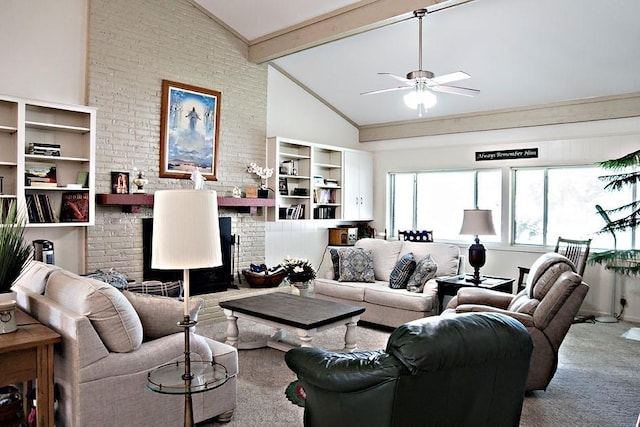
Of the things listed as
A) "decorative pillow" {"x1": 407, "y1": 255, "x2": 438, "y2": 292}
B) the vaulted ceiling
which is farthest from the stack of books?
"decorative pillow" {"x1": 407, "y1": 255, "x2": 438, "y2": 292}

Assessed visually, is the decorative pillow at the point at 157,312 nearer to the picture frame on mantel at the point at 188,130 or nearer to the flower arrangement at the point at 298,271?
the flower arrangement at the point at 298,271

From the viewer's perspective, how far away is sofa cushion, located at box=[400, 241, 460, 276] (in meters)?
5.47

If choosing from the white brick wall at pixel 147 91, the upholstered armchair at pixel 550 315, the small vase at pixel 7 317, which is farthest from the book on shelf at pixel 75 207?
the upholstered armchair at pixel 550 315

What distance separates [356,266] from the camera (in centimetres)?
584

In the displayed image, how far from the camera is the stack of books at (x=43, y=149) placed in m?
4.73

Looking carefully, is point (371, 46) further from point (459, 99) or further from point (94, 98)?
point (94, 98)

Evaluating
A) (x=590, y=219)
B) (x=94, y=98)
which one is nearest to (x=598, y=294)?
(x=590, y=219)

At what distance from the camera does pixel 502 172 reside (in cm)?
693

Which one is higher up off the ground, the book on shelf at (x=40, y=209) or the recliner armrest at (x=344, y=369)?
the book on shelf at (x=40, y=209)

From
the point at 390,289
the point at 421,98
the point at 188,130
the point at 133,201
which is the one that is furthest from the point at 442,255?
the point at 133,201

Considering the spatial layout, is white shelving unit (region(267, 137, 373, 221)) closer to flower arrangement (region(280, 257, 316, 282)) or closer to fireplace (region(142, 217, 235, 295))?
fireplace (region(142, 217, 235, 295))

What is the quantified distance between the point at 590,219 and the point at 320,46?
4236mm

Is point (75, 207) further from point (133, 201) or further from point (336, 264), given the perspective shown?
point (336, 264)

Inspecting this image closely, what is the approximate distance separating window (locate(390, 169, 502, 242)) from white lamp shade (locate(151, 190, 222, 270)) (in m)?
5.43
